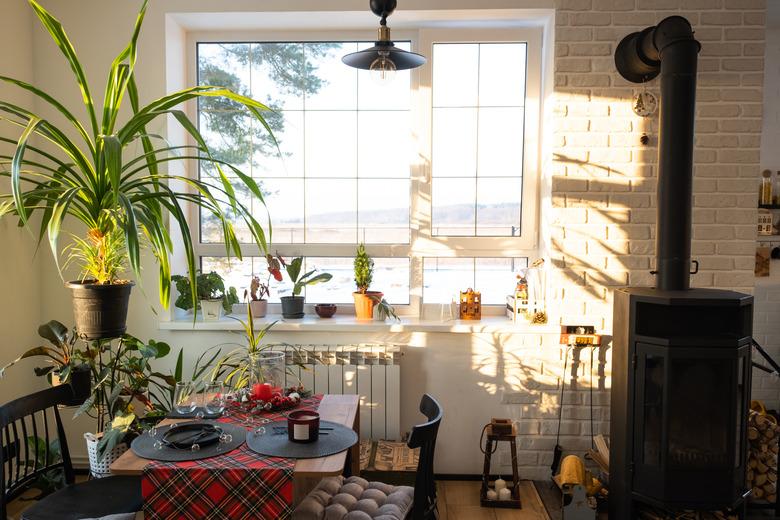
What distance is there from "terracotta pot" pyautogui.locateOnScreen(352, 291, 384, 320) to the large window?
188 millimetres

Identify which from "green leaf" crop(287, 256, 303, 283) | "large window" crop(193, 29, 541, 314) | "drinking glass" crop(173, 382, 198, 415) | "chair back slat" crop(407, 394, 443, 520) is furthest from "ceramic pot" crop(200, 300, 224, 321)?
"chair back slat" crop(407, 394, 443, 520)

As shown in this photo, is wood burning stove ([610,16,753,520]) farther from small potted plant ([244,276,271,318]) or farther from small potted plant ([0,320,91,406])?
small potted plant ([0,320,91,406])

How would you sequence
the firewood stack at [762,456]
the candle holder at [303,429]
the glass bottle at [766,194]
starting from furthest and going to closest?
the glass bottle at [766,194] → the firewood stack at [762,456] → the candle holder at [303,429]

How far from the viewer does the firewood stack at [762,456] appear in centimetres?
331

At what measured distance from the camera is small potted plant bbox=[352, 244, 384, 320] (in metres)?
3.87

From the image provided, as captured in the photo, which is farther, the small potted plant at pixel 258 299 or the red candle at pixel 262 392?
the small potted plant at pixel 258 299

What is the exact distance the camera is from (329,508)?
91.0 inches

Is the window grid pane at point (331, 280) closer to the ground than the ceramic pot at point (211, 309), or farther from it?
farther from it

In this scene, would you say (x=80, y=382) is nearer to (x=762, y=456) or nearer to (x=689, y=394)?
(x=689, y=394)

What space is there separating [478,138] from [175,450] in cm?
258

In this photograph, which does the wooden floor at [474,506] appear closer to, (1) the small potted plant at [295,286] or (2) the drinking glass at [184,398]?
(1) the small potted plant at [295,286]

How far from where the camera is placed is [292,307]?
386cm

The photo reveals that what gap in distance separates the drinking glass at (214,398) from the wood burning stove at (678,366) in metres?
1.86

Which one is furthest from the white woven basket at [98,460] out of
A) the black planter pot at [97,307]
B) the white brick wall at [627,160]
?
the white brick wall at [627,160]
